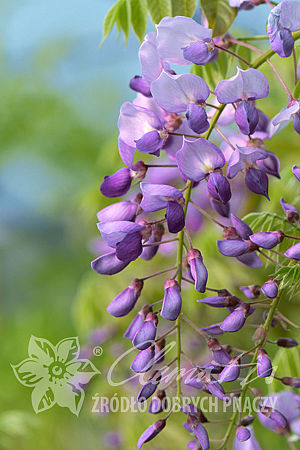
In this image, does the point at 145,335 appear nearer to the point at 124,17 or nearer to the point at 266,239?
the point at 266,239

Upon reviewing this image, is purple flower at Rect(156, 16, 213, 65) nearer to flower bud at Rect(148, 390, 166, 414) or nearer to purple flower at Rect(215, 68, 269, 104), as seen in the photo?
purple flower at Rect(215, 68, 269, 104)

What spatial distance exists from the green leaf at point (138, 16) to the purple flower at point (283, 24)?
0.50 feet

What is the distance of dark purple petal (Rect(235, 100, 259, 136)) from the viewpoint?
33 centimetres

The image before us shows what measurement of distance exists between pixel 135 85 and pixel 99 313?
1.61ft

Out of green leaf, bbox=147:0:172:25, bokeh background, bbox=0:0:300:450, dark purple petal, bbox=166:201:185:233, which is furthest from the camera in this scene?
bokeh background, bbox=0:0:300:450

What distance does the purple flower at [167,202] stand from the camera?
0.32m

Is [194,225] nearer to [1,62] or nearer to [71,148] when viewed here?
[71,148]

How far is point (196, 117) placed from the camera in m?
0.32

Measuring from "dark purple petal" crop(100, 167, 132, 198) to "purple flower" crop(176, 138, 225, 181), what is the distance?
0.04 meters

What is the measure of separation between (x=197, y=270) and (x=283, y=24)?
15 cm

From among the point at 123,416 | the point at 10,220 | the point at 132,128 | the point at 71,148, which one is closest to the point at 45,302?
the point at 71,148

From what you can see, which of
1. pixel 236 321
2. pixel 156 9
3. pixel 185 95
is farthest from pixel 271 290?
pixel 156 9

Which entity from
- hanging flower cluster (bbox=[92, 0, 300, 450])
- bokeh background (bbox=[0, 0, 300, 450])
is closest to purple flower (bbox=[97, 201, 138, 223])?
hanging flower cluster (bbox=[92, 0, 300, 450])

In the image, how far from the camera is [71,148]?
2.18 metres
